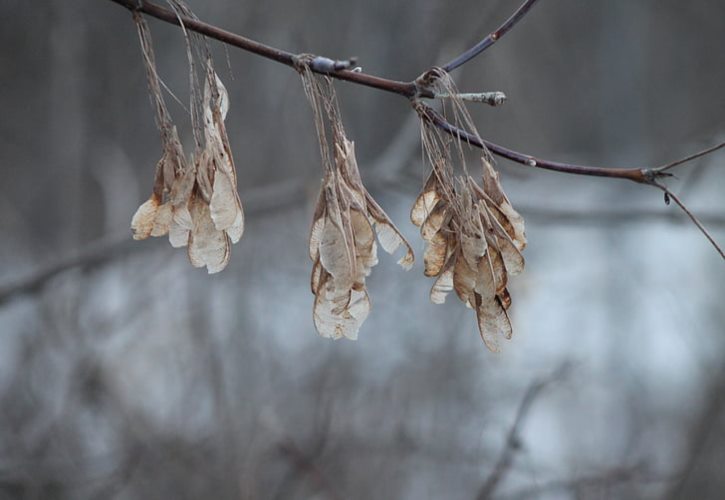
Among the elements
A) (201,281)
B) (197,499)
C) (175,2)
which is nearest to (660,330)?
(201,281)

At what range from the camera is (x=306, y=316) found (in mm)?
3047

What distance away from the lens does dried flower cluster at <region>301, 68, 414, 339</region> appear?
704 mm

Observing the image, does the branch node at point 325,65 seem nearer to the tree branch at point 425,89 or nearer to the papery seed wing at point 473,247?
the tree branch at point 425,89

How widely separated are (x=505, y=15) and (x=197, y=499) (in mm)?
2139

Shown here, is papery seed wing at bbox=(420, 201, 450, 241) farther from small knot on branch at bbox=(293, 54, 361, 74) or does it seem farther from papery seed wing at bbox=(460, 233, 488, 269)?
small knot on branch at bbox=(293, 54, 361, 74)

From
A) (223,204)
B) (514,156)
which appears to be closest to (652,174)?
(514,156)

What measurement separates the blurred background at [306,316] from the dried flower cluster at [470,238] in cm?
64

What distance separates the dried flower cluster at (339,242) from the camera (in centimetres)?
70

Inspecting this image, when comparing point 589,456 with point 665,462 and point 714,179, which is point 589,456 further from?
point 714,179

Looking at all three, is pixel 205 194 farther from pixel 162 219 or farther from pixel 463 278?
pixel 463 278

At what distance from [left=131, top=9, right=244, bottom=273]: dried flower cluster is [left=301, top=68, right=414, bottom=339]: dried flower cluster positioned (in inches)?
3.1

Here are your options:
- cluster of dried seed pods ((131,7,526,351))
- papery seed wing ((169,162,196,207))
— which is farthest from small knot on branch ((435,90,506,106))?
papery seed wing ((169,162,196,207))

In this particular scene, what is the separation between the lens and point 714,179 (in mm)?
4562

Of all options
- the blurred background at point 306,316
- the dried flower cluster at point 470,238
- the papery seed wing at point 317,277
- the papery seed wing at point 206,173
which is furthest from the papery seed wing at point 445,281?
the blurred background at point 306,316
